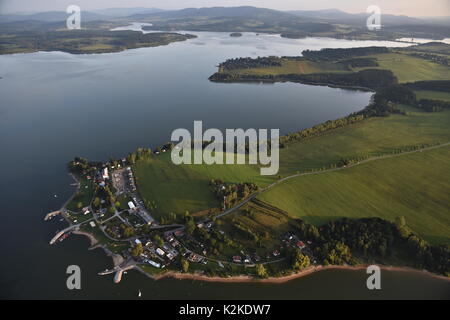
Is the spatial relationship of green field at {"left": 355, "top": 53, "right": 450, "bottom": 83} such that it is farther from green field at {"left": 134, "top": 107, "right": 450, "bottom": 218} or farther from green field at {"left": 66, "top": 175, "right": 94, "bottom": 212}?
green field at {"left": 66, "top": 175, "right": 94, "bottom": 212}

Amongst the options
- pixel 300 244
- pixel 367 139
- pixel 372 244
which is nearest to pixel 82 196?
pixel 300 244

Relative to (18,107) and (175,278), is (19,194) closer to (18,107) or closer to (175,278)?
(175,278)

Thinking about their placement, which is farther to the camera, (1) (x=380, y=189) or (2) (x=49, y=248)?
(1) (x=380, y=189)

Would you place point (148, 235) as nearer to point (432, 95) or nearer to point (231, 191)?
point (231, 191)

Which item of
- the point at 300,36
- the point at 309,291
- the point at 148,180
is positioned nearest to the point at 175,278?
the point at 309,291

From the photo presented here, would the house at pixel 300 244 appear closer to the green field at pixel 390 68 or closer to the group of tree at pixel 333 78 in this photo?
the group of tree at pixel 333 78

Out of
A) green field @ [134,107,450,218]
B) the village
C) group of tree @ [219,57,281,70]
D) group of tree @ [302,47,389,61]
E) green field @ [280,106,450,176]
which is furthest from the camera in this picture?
group of tree @ [302,47,389,61]

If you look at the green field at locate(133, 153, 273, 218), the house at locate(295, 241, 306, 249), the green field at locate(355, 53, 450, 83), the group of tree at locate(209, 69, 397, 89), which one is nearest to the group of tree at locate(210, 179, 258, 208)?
the green field at locate(133, 153, 273, 218)
